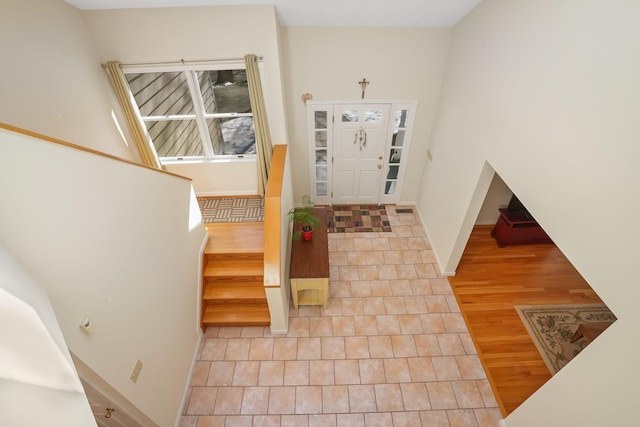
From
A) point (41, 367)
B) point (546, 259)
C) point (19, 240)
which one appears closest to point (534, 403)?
point (546, 259)

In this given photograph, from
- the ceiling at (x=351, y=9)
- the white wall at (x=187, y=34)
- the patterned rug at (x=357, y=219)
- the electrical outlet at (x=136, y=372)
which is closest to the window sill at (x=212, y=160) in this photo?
the white wall at (x=187, y=34)

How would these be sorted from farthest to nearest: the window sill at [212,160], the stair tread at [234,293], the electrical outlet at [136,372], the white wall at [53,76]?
the window sill at [212,160], the stair tread at [234,293], the white wall at [53,76], the electrical outlet at [136,372]

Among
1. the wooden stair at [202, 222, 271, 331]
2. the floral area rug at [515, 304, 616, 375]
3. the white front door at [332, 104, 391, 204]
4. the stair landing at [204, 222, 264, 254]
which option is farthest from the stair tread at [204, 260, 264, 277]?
the floral area rug at [515, 304, 616, 375]

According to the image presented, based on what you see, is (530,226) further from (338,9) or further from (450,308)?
(338,9)

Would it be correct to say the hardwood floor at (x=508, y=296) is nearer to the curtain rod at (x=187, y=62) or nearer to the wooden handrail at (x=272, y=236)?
the wooden handrail at (x=272, y=236)

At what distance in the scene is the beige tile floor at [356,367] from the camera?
325 centimetres

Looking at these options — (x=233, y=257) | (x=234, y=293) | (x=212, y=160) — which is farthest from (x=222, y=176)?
(x=234, y=293)

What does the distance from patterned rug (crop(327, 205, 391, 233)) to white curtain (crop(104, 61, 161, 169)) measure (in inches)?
121

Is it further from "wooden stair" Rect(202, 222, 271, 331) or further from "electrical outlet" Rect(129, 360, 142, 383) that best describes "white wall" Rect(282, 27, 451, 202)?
"electrical outlet" Rect(129, 360, 142, 383)

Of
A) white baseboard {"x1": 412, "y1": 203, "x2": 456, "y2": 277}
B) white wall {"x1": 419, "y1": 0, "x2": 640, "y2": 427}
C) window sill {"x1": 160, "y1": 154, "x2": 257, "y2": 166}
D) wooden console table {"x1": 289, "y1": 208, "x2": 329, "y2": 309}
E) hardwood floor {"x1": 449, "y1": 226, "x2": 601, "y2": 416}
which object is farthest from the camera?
window sill {"x1": 160, "y1": 154, "x2": 257, "y2": 166}

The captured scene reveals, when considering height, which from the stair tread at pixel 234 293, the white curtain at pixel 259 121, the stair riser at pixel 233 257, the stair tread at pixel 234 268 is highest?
the white curtain at pixel 259 121

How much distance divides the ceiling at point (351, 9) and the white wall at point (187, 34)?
0.43ft

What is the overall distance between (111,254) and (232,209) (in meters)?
2.70

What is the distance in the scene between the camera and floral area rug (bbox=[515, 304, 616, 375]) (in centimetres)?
371
